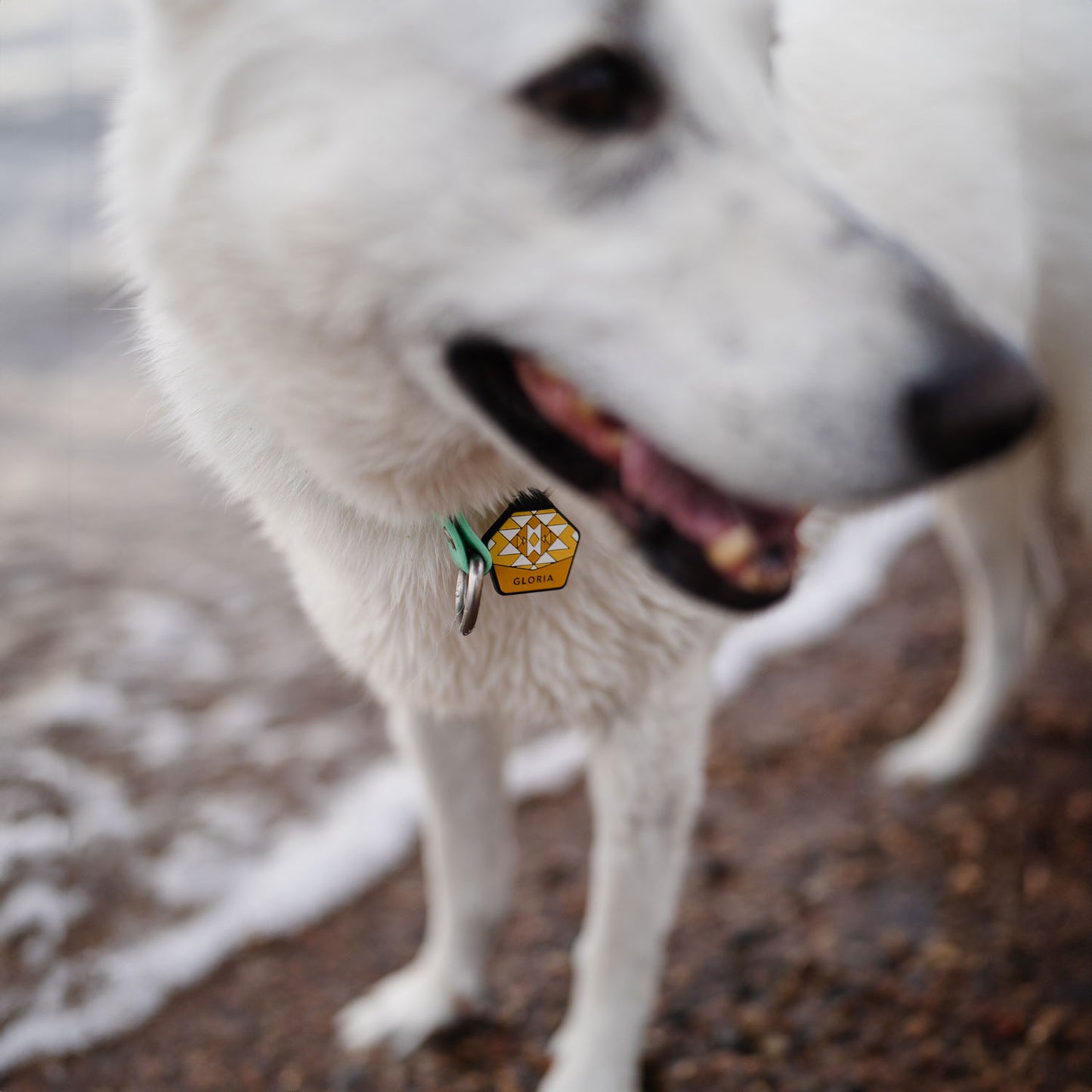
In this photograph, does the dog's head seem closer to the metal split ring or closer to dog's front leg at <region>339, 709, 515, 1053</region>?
the metal split ring

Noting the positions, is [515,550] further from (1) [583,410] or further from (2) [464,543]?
(1) [583,410]

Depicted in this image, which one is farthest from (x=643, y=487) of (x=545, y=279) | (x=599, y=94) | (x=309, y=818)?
(x=309, y=818)

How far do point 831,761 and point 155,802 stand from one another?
1.59 m

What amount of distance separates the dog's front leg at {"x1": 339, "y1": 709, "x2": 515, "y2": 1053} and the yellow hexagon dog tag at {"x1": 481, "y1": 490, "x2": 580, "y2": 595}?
595 mm

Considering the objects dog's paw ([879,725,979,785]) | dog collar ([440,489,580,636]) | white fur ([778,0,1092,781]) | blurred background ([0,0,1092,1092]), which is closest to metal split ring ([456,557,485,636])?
dog collar ([440,489,580,636])

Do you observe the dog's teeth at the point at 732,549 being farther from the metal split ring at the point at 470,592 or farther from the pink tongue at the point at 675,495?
the metal split ring at the point at 470,592

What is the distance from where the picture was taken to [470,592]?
3.49 ft

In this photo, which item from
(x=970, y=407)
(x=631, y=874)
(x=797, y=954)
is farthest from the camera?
(x=797, y=954)

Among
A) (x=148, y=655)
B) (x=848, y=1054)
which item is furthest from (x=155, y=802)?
(x=848, y=1054)

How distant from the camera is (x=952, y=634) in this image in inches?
117

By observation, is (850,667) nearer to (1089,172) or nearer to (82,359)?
(1089,172)

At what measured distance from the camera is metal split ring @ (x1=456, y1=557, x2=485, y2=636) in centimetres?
106

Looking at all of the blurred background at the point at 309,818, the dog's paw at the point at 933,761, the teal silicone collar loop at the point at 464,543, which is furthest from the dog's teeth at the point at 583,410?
the dog's paw at the point at 933,761

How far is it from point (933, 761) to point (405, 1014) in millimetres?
1320
